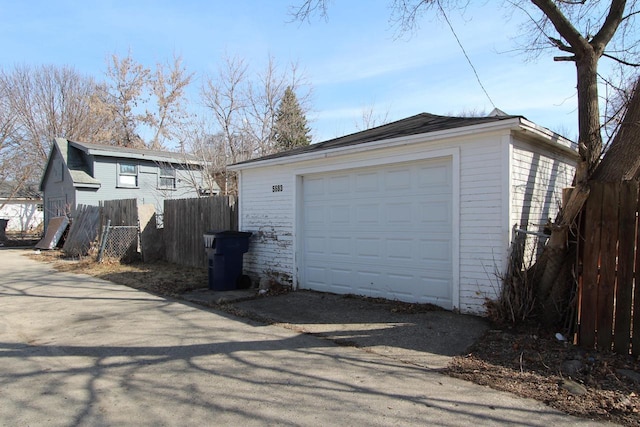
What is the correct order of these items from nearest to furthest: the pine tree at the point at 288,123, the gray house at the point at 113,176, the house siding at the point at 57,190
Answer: the gray house at the point at 113,176 < the house siding at the point at 57,190 < the pine tree at the point at 288,123

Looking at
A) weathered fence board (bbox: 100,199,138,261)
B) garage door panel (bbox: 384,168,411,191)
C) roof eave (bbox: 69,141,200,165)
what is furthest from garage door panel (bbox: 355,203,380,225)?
roof eave (bbox: 69,141,200,165)

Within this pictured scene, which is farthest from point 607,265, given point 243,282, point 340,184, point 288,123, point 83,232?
point 288,123

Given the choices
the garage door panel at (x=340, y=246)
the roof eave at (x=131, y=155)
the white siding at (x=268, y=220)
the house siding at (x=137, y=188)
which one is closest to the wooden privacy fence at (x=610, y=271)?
the garage door panel at (x=340, y=246)

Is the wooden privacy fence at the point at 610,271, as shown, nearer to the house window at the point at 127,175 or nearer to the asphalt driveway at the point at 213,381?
the asphalt driveway at the point at 213,381

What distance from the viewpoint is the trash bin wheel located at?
8.63 metres

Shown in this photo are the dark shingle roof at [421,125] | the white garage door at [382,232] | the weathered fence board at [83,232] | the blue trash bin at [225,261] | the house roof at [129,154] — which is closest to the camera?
the dark shingle roof at [421,125]

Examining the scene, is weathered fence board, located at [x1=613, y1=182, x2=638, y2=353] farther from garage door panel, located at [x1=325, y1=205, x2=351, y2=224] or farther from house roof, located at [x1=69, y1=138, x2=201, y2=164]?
house roof, located at [x1=69, y1=138, x2=201, y2=164]

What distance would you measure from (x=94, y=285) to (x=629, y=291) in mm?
9386

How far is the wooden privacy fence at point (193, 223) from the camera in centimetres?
1072

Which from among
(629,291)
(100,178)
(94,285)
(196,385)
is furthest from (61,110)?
(629,291)

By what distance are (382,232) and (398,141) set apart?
1571 mm

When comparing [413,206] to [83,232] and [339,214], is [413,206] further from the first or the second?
[83,232]

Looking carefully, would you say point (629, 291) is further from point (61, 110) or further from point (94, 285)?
point (61, 110)

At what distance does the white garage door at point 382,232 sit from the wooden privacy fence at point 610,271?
196 centimetres
